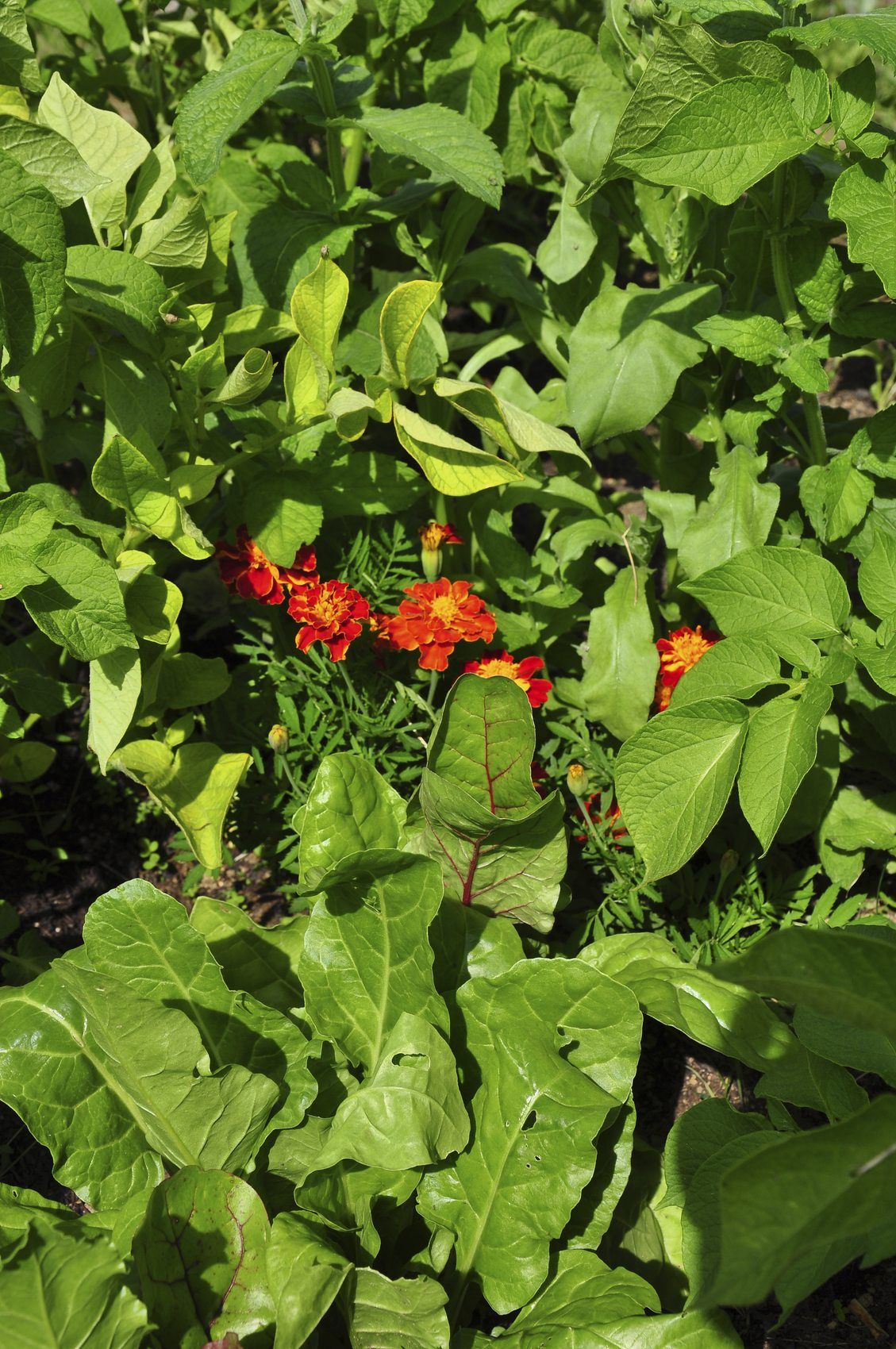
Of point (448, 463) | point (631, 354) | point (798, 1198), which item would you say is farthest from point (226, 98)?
point (798, 1198)

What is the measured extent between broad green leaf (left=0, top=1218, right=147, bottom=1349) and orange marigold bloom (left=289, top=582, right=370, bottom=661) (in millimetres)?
965

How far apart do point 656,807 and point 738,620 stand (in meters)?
0.32

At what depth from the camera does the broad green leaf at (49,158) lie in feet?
5.12

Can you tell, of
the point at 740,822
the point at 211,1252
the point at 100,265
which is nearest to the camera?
the point at 211,1252

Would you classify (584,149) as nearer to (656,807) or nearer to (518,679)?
(518,679)

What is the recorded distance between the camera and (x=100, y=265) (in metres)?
1.80

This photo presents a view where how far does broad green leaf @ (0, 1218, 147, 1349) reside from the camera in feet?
4.09

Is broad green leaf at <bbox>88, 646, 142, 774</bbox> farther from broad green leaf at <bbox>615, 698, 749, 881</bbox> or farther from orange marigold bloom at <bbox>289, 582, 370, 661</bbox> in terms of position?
broad green leaf at <bbox>615, 698, 749, 881</bbox>

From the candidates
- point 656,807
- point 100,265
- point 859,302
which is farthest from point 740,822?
point 100,265

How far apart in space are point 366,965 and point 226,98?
134 centimetres

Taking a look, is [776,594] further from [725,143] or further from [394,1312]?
[394,1312]

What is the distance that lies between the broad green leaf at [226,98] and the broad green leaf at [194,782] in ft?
2.90

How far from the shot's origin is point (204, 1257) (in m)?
1.50

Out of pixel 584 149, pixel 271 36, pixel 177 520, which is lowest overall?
pixel 177 520
